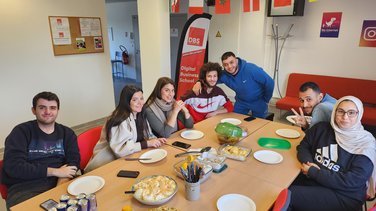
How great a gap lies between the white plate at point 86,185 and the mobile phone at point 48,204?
0.09m

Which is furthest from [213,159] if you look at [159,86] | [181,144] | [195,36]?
[195,36]

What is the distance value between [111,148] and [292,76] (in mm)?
3772

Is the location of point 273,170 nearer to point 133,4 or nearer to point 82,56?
point 82,56

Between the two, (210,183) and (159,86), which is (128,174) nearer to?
(210,183)

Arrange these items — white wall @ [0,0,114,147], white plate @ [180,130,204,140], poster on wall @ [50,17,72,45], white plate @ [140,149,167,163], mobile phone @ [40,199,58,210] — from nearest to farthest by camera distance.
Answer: mobile phone @ [40,199,58,210], white plate @ [140,149,167,163], white plate @ [180,130,204,140], white wall @ [0,0,114,147], poster on wall @ [50,17,72,45]

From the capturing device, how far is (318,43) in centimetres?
425

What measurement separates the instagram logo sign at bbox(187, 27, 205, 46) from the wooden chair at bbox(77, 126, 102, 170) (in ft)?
6.40

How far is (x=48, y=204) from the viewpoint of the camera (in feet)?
4.03

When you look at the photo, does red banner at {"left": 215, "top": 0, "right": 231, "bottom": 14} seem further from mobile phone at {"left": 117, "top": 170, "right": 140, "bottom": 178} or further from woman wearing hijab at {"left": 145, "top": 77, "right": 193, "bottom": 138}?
mobile phone at {"left": 117, "top": 170, "right": 140, "bottom": 178}

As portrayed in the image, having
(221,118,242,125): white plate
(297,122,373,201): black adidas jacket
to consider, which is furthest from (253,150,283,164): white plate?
(221,118,242,125): white plate

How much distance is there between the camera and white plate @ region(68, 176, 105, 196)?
1.34 metres

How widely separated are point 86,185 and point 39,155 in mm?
518

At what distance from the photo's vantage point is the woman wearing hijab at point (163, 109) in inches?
82.0

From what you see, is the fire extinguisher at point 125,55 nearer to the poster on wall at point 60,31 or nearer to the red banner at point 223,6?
the poster on wall at point 60,31
